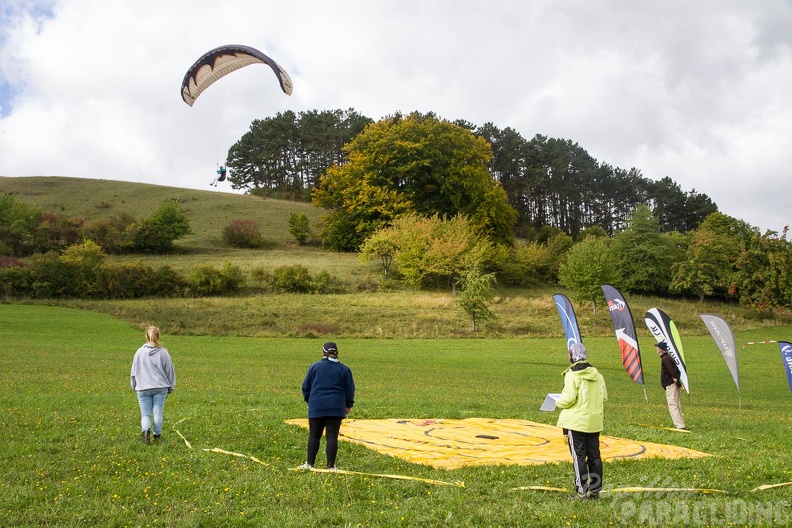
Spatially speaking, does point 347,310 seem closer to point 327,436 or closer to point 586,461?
point 327,436

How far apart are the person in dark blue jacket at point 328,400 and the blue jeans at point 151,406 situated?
3082mm

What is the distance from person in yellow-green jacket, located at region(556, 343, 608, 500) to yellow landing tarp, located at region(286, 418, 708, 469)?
1977 mm

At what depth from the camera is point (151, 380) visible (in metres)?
11.1

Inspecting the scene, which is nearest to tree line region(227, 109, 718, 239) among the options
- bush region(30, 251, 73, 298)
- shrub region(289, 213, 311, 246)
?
shrub region(289, 213, 311, 246)

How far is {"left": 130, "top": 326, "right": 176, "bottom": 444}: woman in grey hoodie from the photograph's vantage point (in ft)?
36.2

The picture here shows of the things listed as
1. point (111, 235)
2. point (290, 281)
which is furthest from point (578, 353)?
point (111, 235)

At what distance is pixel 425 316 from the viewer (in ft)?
169

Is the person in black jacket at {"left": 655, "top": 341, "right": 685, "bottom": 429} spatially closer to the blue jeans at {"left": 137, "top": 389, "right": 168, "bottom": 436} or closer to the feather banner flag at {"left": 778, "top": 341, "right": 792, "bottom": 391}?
the feather banner flag at {"left": 778, "top": 341, "right": 792, "bottom": 391}

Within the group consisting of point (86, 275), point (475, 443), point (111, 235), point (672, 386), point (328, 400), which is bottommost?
point (475, 443)

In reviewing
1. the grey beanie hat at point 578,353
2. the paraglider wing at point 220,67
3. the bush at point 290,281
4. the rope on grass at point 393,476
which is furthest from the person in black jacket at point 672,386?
the bush at point 290,281

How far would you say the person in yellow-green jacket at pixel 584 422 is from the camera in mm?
Result: 8328

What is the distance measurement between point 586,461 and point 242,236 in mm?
82921

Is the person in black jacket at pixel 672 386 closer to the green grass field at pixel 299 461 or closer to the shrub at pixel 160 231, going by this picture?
the green grass field at pixel 299 461

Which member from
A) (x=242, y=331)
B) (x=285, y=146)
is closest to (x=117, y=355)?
(x=242, y=331)
